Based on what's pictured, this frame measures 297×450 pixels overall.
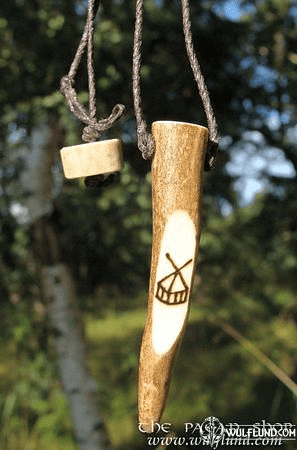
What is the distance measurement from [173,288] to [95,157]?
1.03 feet

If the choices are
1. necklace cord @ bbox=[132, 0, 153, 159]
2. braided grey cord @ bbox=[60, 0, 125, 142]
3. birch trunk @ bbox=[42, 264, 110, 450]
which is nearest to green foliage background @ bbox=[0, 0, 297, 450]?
birch trunk @ bbox=[42, 264, 110, 450]

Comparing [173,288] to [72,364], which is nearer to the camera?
[173,288]

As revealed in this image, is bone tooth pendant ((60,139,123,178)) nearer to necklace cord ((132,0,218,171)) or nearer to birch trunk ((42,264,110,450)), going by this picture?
necklace cord ((132,0,218,171))

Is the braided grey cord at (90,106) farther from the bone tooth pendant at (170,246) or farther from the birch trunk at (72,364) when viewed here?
the birch trunk at (72,364)

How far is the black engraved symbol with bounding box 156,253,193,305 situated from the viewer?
3.37 ft

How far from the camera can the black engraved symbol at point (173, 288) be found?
103 cm

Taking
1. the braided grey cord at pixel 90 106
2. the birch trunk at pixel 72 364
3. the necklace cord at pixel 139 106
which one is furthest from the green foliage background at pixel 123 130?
the necklace cord at pixel 139 106

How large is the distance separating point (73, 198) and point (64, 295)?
541 mm

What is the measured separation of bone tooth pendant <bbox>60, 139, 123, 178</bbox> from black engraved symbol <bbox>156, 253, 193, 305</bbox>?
0.75ft

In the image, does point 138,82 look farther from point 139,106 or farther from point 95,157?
point 95,157

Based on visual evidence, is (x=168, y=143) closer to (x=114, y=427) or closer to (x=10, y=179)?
(x=10, y=179)

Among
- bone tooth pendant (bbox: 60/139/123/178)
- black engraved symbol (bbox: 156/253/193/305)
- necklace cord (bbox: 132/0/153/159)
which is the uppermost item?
necklace cord (bbox: 132/0/153/159)

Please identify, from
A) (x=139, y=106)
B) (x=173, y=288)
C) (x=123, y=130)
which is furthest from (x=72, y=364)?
(x=139, y=106)

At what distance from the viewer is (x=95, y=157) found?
42.7 inches
